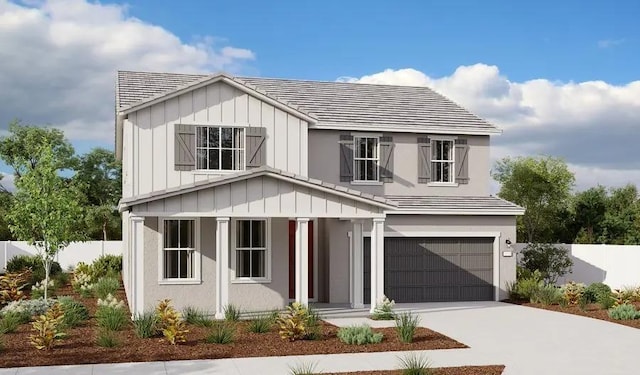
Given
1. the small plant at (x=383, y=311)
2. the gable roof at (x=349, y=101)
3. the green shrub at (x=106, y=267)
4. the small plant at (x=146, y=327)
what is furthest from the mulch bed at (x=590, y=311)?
the green shrub at (x=106, y=267)

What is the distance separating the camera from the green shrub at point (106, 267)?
99.8 feet

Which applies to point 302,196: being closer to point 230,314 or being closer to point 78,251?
point 230,314

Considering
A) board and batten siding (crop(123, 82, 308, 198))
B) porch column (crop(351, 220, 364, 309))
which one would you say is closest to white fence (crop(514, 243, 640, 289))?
porch column (crop(351, 220, 364, 309))

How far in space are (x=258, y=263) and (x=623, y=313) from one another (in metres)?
9.71

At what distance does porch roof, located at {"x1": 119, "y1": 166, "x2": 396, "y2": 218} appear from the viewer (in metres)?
18.3

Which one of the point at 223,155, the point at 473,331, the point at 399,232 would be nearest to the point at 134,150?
the point at 223,155

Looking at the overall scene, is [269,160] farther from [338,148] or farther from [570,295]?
[570,295]

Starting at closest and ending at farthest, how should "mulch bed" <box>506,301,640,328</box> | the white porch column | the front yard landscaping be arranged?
the front yard landscaping, the white porch column, "mulch bed" <box>506,301,640,328</box>

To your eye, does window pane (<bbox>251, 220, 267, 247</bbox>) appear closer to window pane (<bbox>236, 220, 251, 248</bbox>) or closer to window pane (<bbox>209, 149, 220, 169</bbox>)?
window pane (<bbox>236, 220, 251, 248</bbox>)

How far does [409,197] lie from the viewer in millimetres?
24906

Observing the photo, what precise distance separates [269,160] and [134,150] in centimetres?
386

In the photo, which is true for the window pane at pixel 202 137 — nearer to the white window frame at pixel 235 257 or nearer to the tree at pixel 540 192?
the white window frame at pixel 235 257

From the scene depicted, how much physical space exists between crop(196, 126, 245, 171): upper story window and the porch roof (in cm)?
340

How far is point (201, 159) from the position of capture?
21.9 metres
